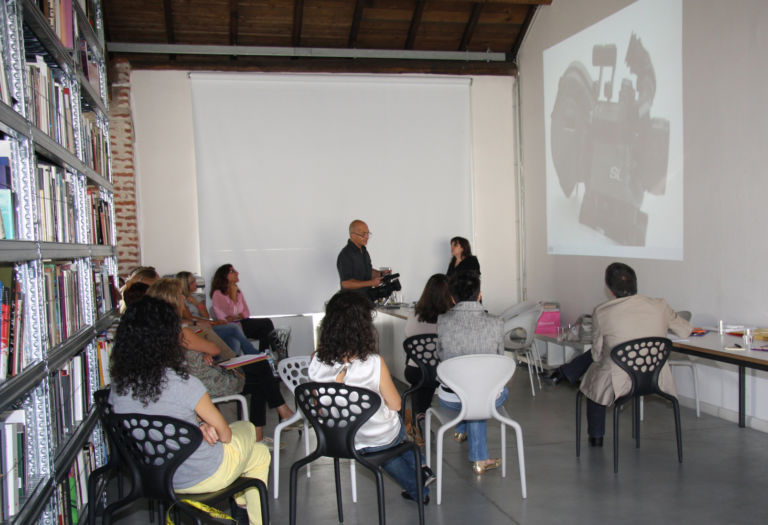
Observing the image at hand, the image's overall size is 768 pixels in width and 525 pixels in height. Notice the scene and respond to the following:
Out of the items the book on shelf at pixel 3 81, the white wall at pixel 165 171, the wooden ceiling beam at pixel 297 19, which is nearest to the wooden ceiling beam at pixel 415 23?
the wooden ceiling beam at pixel 297 19

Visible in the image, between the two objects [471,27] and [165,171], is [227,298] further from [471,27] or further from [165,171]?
[471,27]

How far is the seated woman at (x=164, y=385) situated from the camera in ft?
7.88

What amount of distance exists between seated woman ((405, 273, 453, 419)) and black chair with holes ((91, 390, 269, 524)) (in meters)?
2.01

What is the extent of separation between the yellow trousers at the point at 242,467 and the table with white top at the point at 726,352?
8.25 ft

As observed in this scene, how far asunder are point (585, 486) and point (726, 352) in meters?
1.09

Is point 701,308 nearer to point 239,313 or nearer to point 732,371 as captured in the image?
point 732,371

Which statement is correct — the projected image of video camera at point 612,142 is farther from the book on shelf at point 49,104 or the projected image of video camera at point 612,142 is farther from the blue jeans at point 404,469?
the book on shelf at point 49,104

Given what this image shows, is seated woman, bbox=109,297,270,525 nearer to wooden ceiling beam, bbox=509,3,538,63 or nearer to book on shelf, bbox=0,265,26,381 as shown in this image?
book on shelf, bbox=0,265,26,381

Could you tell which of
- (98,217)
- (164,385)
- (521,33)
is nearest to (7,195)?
(164,385)

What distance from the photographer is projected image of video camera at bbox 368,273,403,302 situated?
6.44m

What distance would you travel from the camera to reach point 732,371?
4.68 m

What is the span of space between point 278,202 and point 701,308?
450 centimetres

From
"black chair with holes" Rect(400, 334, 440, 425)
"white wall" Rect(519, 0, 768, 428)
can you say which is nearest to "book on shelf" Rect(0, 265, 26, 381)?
"black chair with holes" Rect(400, 334, 440, 425)

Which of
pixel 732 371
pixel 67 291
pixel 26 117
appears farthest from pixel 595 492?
pixel 26 117
